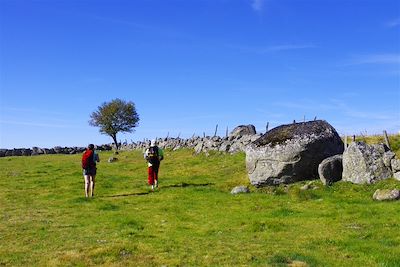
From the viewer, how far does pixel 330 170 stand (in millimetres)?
24578

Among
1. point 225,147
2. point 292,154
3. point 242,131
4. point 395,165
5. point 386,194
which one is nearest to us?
point 386,194

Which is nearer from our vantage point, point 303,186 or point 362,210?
point 362,210

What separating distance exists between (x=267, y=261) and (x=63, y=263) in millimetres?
5081

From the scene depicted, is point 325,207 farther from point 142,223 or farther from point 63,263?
point 63,263

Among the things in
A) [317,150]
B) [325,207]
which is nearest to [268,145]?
[317,150]

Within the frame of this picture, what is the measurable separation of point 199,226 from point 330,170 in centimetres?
989

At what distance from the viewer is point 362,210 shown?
60.7 feet

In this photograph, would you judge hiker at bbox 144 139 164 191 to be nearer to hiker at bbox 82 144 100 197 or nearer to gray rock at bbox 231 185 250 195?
hiker at bbox 82 144 100 197

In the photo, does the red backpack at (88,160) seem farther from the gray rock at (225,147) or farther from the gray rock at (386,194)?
the gray rock at (225,147)

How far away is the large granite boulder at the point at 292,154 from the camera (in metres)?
26.0

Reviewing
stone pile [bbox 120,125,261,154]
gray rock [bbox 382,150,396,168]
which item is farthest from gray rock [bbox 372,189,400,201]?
stone pile [bbox 120,125,261,154]

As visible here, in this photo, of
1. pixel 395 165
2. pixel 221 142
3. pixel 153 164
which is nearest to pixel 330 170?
pixel 395 165

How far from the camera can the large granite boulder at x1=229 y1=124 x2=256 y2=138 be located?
164 feet

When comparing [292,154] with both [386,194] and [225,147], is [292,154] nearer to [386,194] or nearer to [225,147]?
[386,194]
